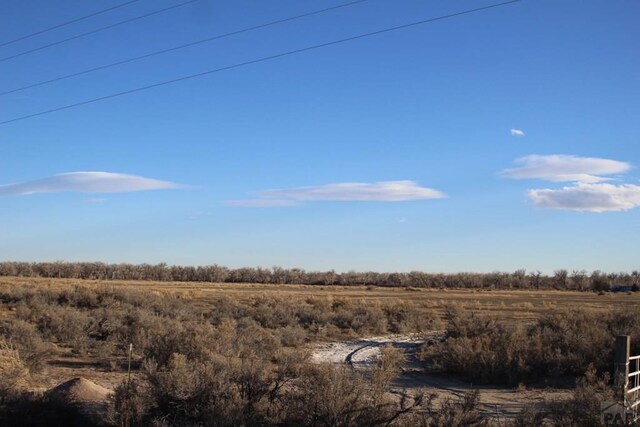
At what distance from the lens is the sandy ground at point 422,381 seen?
598 inches

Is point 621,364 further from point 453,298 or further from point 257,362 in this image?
point 453,298

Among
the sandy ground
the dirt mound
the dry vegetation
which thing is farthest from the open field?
the dirt mound

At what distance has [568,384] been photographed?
1814 cm

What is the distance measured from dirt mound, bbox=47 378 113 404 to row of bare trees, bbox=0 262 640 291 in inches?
3984

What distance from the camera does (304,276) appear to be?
12888 centimetres

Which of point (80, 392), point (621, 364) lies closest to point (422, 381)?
point (621, 364)

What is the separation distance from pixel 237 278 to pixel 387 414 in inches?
4668

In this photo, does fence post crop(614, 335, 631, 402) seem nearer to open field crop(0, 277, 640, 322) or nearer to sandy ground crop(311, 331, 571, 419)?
sandy ground crop(311, 331, 571, 419)

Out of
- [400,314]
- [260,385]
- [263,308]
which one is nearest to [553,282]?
[400,314]

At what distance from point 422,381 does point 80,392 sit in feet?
32.3

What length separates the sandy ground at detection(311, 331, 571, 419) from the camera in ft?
49.9

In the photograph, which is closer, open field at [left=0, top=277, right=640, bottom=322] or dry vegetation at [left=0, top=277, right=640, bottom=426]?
dry vegetation at [left=0, top=277, right=640, bottom=426]

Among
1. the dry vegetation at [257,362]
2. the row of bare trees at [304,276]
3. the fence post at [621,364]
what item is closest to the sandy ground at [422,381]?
the dry vegetation at [257,362]

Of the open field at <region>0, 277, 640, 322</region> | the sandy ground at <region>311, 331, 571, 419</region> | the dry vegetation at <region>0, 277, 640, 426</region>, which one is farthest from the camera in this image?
the open field at <region>0, 277, 640, 322</region>
